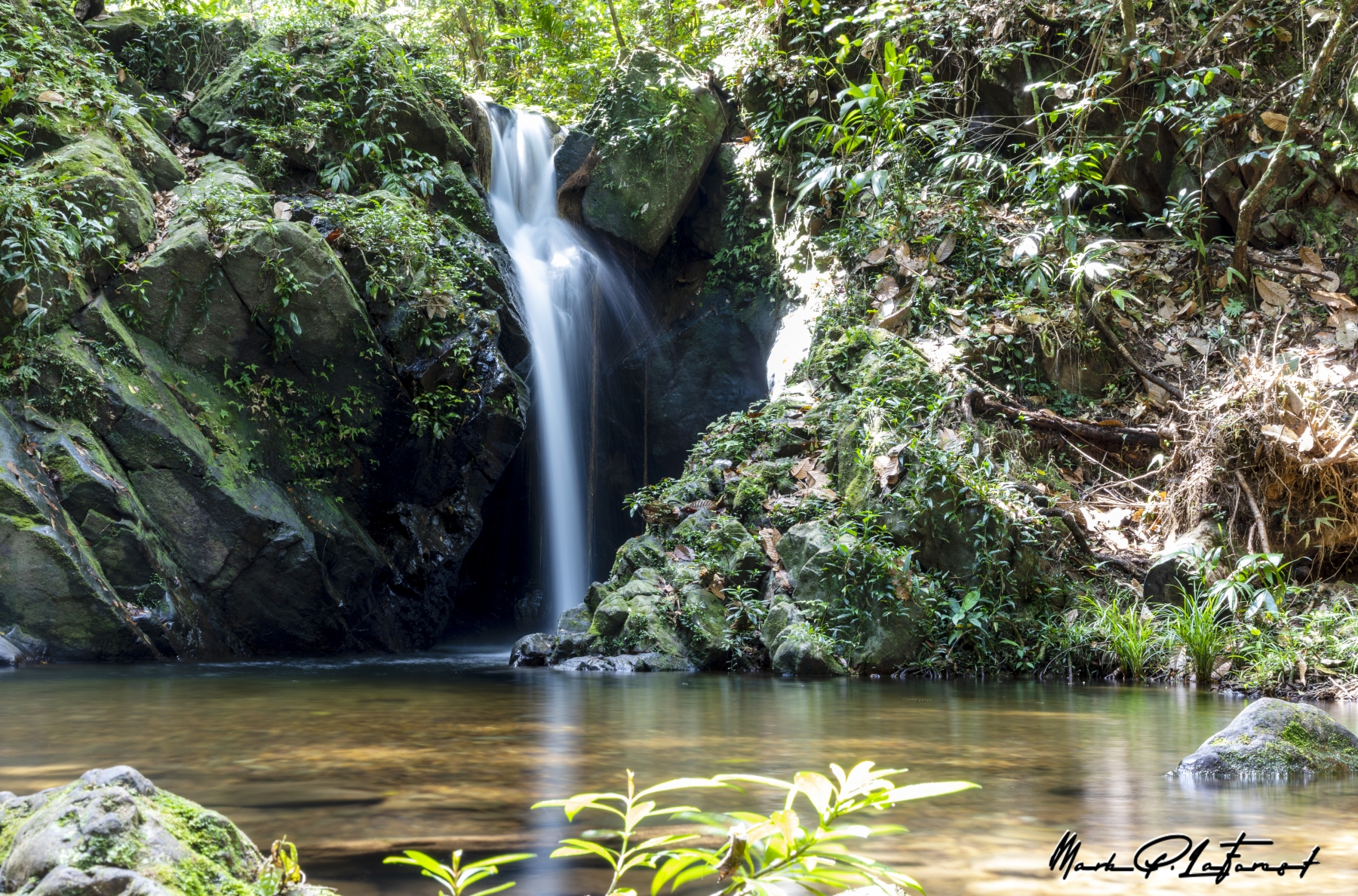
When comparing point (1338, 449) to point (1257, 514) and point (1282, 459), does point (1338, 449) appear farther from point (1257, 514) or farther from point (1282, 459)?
point (1257, 514)

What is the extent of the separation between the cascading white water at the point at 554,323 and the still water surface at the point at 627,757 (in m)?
5.34

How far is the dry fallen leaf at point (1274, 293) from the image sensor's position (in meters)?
8.52

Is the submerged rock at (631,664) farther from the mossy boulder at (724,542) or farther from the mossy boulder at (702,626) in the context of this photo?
the mossy boulder at (724,542)

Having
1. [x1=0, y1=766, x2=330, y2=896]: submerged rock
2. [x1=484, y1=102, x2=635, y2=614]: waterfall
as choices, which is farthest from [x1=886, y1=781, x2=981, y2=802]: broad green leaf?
[x1=484, y1=102, x2=635, y2=614]: waterfall

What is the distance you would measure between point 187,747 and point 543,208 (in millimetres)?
9764

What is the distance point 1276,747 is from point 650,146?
34.1 feet

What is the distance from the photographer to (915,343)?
8.93 meters

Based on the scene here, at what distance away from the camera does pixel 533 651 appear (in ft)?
24.7

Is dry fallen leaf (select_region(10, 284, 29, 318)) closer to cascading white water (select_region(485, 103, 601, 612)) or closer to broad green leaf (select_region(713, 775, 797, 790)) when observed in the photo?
cascading white water (select_region(485, 103, 601, 612))

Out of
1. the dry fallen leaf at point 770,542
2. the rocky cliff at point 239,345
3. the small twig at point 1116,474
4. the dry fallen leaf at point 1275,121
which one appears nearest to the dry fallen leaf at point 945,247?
the small twig at point 1116,474

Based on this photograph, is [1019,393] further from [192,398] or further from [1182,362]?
[192,398]

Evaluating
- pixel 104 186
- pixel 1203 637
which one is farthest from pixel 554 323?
pixel 1203 637

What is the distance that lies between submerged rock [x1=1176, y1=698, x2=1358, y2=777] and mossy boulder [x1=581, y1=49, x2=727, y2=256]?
9869mm

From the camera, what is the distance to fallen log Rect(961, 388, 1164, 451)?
8070mm
